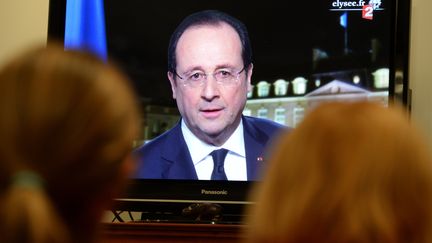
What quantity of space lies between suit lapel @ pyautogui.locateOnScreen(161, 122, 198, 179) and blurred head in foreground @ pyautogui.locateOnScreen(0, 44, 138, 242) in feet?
6.14

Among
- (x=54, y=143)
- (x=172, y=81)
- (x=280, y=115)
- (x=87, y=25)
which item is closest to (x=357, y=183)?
(x=54, y=143)

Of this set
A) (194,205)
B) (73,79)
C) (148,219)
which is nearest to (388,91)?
(194,205)

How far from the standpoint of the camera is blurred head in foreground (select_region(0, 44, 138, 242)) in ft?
3.04

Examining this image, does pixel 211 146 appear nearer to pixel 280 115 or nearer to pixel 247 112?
pixel 247 112

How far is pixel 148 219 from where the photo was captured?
2.88m

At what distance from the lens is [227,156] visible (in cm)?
285

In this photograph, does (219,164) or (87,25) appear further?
(87,25)

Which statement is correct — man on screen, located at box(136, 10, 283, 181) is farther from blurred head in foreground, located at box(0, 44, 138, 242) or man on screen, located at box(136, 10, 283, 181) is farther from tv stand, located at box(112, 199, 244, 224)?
blurred head in foreground, located at box(0, 44, 138, 242)

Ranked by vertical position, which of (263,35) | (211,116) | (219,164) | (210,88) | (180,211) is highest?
(263,35)

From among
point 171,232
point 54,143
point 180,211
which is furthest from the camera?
point 180,211

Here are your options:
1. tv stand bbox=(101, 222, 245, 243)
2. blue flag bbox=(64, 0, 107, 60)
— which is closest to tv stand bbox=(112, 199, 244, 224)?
tv stand bbox=(101, 222, 245, 243)

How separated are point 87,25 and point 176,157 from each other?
0.70 meters

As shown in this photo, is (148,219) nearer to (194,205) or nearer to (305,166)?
(194,205)

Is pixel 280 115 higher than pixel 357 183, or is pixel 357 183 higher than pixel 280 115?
pixel 357 183
